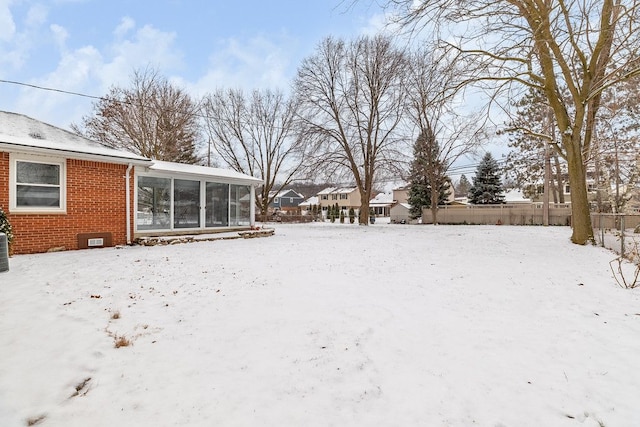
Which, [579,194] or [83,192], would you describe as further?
[579,194]

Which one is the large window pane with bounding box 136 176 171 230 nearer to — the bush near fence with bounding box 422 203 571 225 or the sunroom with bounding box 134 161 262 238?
the sunroom with bounding box 134 161 262 238

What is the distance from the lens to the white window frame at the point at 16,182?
746 centimetres

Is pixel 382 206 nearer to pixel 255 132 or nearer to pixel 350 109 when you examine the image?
pixel 255 132

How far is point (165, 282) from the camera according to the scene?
17.0 feet

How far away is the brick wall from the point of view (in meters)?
7.54

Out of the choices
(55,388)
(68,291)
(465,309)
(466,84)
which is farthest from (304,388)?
(466,84)

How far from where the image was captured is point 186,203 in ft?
37.1

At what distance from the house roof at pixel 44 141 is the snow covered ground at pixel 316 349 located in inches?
135

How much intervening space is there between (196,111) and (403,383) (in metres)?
24.9

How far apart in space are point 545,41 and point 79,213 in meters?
11.7

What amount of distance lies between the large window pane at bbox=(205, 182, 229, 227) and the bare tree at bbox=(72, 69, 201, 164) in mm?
10650

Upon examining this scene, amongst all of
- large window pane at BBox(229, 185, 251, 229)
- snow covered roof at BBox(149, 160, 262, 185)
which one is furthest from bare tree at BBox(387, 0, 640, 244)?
large window pane at BBox(229, 185, 251, 229)

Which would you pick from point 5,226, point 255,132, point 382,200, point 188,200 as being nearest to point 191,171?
point 188,200

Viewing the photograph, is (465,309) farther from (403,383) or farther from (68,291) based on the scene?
(68,291)
